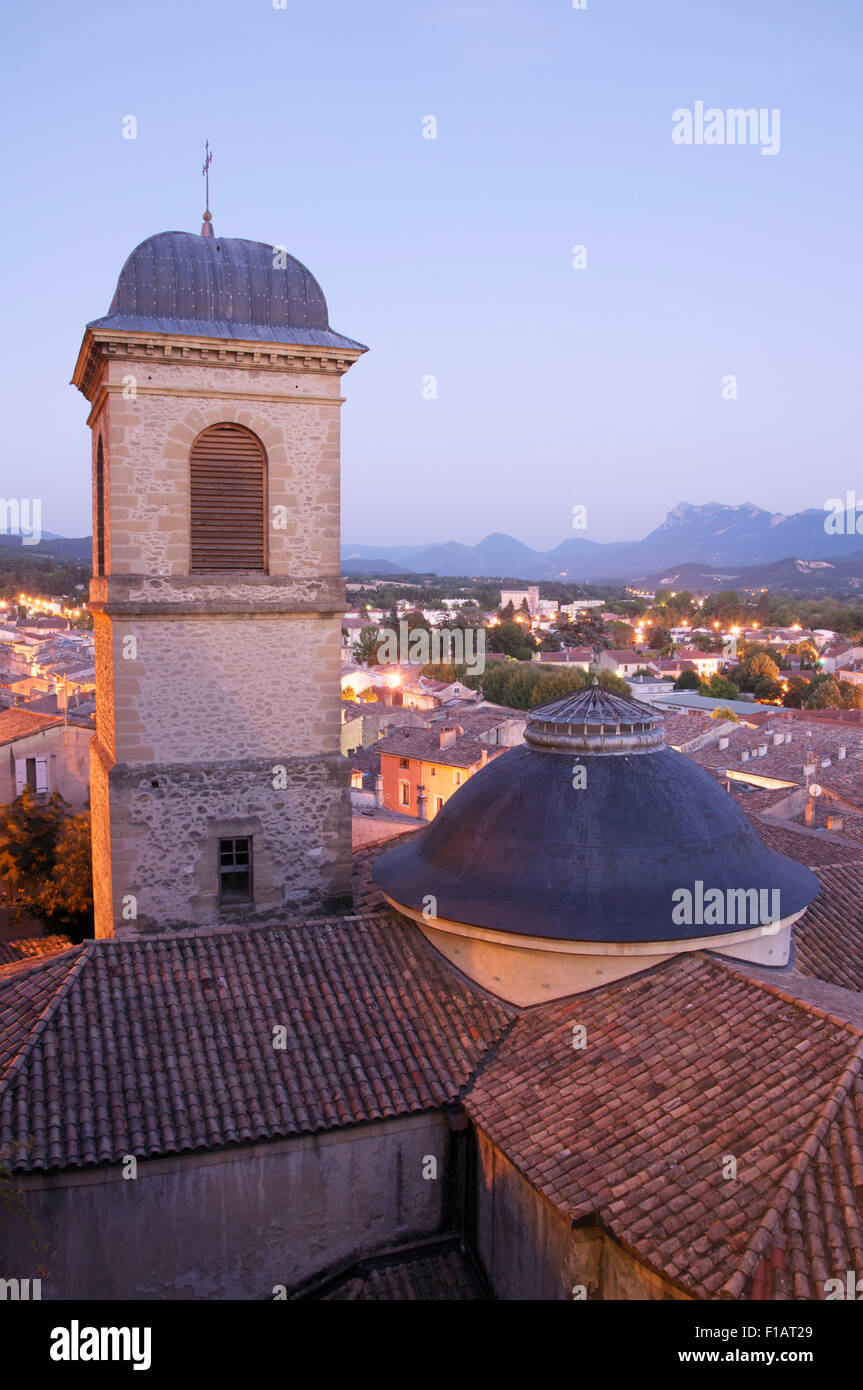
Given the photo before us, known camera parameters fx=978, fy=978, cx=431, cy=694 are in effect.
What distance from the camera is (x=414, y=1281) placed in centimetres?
1115

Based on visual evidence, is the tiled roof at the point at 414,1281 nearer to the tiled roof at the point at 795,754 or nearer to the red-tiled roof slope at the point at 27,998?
the red-tiled roof slope at the point at 27,998

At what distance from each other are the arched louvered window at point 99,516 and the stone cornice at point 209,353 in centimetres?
108

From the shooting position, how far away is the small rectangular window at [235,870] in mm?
Result: 14656

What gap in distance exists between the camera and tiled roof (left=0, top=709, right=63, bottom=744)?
115 feet

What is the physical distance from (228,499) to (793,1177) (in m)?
11.2

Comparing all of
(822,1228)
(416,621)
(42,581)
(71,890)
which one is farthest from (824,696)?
(42,581)

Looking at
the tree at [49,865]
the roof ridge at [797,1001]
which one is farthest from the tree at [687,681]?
the roof ridge at [797,1001]

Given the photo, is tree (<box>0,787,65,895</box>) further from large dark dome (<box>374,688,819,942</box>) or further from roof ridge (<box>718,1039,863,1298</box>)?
roof ridge (<box>718,1039,863,1298</box>)

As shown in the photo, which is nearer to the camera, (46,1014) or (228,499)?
(46,1014)

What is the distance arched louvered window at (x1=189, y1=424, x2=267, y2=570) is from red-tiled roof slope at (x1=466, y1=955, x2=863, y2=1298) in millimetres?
7704

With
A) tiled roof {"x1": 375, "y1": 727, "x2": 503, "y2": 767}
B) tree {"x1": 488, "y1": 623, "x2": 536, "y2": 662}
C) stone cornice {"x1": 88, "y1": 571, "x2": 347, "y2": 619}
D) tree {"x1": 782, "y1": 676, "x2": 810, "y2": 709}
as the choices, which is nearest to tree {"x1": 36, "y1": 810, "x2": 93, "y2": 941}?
stone cornice {"x1": 88, "y1": 571, "x2": 347, "y2": 619}

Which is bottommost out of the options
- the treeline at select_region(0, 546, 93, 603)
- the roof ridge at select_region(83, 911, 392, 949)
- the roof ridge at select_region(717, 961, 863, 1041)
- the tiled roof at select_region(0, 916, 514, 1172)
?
the tiled roof at select_region(0, 916, 514, 1172)

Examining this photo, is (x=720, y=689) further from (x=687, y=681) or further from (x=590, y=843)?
(x=590, y=843)
